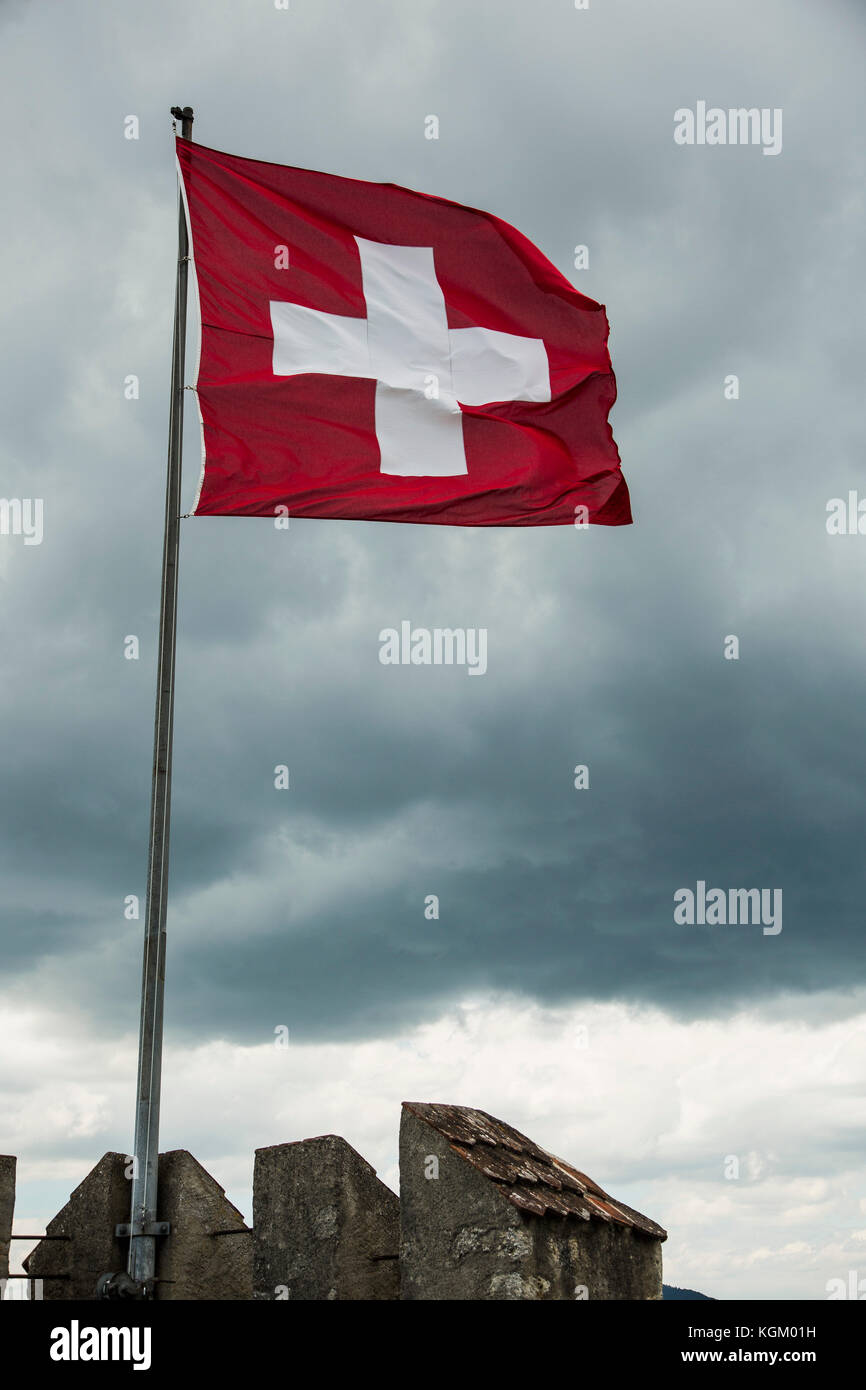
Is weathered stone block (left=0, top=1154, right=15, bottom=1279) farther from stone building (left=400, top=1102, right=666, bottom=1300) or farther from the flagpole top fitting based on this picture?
the flagpole top fitting

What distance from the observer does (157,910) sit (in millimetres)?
7793

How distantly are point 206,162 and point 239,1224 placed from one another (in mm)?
6788

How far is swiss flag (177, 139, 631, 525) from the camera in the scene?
9.06 meters

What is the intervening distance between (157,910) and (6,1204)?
174 cm

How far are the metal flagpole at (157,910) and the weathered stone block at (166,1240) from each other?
5.5 inches

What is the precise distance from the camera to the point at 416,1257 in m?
6.45

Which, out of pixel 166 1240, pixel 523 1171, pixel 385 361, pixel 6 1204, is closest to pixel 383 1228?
pixel 523 1171

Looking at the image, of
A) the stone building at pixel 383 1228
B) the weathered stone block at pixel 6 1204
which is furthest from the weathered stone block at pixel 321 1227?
the weathered stone block at pixel 6 1204

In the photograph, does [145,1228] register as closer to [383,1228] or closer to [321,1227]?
[321,1227]

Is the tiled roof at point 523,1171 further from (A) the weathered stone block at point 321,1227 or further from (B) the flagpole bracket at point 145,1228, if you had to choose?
(B) the flagpole bracket at point 145,1228

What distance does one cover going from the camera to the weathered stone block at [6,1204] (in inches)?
292

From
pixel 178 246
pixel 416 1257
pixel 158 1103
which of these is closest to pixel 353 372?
pixel 178 246
